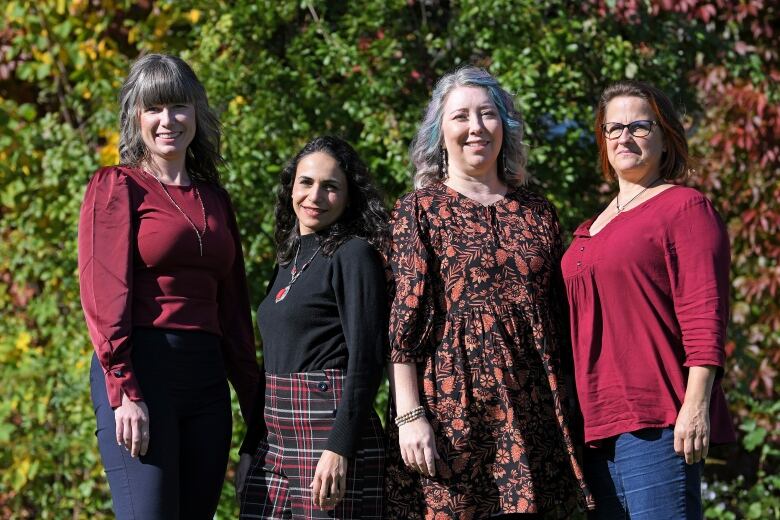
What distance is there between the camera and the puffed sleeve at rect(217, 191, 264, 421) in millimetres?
3455

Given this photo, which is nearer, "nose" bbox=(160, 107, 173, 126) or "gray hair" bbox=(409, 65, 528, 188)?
"nose" bbox=(160, 107, 173, 126)

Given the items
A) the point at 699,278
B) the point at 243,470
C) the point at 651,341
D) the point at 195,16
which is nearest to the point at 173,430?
the point at 243,470

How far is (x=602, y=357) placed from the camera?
3111 millimetres

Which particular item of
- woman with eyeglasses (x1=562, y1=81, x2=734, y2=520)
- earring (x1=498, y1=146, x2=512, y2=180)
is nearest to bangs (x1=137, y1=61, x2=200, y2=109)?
earring (x1=498, y1=146, x2=512, y2=180)

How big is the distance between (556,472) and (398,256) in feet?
2.53

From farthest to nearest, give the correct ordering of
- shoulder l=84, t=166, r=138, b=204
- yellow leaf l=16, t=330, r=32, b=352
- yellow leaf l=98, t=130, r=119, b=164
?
1. yellow leaf l=16, t=330, r=32, b=352
2. yellow leaf l=98, t=130, r=119, b=164
3. shoulder l=84, t=166, r=138, b=204

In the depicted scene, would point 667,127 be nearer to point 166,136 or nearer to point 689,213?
point 689,213

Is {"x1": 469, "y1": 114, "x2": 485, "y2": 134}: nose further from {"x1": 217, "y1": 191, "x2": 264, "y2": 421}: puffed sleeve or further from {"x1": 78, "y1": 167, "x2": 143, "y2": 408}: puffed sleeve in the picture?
{"x1": 78, "y1": 167, "x2": 143, "y2": 408}: puffed sleeve

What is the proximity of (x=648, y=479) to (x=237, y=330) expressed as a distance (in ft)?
4.41

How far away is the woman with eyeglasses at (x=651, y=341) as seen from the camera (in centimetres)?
296

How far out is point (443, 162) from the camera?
11.1ft

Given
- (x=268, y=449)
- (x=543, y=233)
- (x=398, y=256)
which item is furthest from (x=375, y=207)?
(x=268, y=449)

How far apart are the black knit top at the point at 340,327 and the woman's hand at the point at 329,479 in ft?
0.09

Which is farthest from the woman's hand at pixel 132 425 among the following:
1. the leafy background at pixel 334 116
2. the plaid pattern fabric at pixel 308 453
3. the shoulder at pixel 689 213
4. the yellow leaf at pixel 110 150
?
the yellow leaf at pixel 110 150
